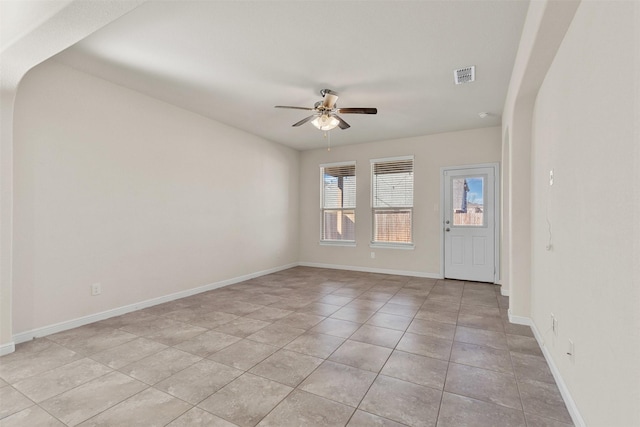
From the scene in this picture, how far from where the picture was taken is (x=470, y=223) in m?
5.53

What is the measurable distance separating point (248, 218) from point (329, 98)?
2.96 m

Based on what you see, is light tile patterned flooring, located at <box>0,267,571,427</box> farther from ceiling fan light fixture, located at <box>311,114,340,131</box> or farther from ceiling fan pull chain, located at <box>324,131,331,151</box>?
ceiling fan pull chain, located at <box>324,131,331,151</box>

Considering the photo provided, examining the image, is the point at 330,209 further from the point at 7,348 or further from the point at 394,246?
the point at 7,348

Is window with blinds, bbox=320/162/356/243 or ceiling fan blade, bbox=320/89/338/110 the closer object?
ceiling fan blade, bbox=320/89/338/110

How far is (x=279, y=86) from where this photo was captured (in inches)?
143

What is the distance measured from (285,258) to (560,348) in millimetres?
5304

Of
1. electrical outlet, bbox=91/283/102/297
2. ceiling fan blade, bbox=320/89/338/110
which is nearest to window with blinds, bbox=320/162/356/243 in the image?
ceiling fan blade, bbox=320/89/338/110

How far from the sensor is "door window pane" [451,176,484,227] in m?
5.46

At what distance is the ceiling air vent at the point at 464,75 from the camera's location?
10.5ft

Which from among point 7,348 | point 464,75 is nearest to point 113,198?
point 7,348

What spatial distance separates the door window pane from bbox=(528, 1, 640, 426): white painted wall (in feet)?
10.7

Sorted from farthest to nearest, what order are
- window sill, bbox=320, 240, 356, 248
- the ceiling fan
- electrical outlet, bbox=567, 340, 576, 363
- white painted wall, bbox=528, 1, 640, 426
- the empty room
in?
window sill, bbox=320, 240, 356, 248, the ceiling fan, electrical outlet, bbox=567, 340, 576, 363, the empty room, white painted wall, bbox=528, 1, 640, 426

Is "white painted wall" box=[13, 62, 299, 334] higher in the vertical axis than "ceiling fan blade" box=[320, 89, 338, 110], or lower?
lower

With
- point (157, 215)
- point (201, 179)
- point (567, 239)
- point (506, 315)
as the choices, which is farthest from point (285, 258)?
point (567, 239)
